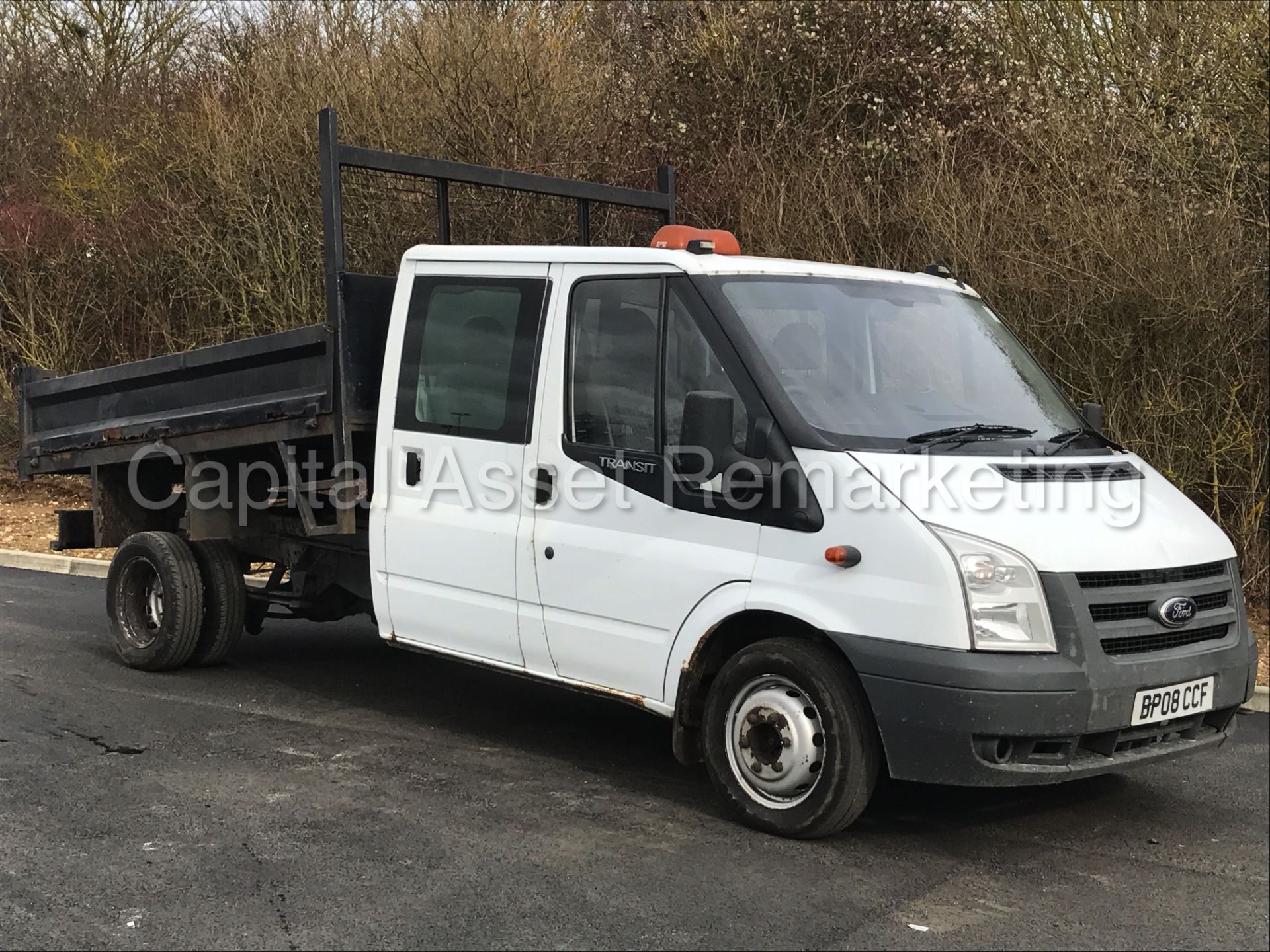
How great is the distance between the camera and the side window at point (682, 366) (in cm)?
515

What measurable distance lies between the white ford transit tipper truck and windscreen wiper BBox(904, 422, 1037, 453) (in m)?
0.02

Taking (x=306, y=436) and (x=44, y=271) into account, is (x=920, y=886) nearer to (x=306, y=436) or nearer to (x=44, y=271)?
(x=306, y=436)

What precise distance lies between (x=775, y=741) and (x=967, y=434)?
1.34 meters

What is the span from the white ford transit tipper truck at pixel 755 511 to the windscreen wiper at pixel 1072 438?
0.03 m

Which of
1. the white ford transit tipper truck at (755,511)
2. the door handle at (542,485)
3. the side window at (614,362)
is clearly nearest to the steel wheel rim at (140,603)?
the white ford transit tipper truck at (755,511)

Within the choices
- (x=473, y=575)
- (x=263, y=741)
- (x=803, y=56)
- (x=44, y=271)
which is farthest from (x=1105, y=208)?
(x=44, y=271)

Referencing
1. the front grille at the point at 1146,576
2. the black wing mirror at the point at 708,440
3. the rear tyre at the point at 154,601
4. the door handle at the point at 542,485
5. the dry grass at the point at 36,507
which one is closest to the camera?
the front grille at the point at 1146,576

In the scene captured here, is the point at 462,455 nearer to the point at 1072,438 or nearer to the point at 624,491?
the point at 624,491

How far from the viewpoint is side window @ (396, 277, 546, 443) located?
5.73 metres

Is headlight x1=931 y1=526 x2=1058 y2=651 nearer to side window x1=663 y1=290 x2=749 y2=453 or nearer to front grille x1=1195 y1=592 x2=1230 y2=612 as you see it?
front grille x1=1195 y1=592 x2=1230 y2=612

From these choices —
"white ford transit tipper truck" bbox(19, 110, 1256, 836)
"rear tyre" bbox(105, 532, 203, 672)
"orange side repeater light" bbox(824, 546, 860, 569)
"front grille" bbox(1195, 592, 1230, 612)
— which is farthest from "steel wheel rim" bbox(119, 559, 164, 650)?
"front grille" bbox(1195, 592, 1230, 612)

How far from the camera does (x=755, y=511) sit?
5000 mm

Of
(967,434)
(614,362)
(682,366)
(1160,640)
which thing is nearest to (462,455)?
(614,362)

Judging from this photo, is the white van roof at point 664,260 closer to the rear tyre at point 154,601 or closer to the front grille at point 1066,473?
the front grille at point 1066,473
